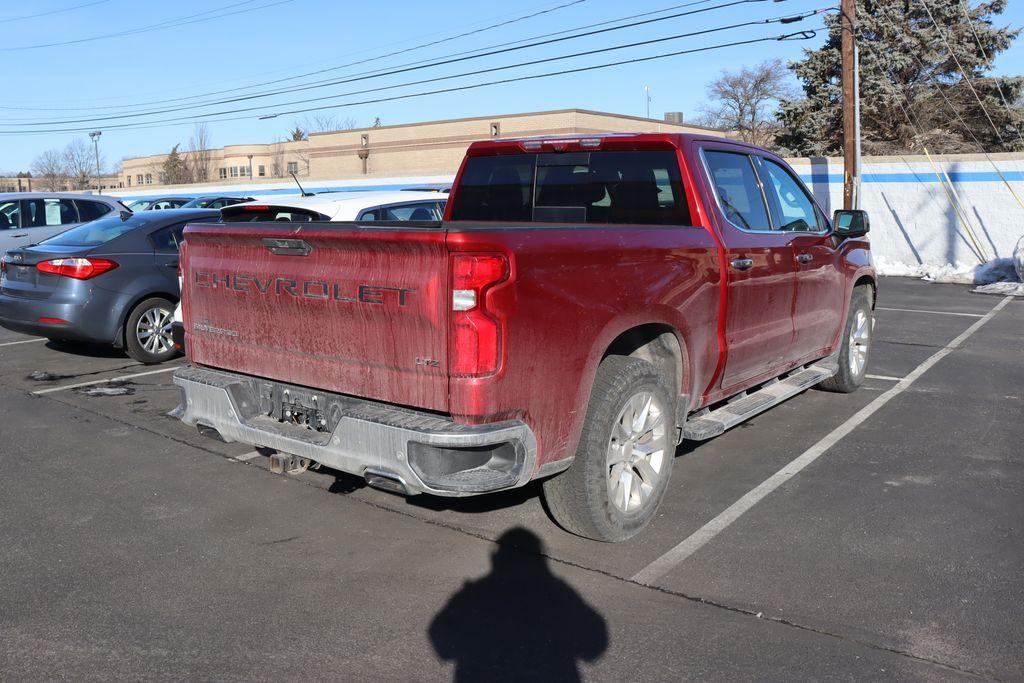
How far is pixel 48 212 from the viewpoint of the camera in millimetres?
14258

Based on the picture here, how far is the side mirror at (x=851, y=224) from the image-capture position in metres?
7.00

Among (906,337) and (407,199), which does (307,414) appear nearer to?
(407,199)

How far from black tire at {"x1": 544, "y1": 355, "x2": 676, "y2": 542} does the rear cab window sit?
47.9 inches

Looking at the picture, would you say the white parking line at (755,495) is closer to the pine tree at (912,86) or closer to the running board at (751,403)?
the running board at (751,403)

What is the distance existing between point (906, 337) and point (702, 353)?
7563 millimetres

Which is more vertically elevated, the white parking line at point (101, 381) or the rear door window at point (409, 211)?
the rear door window at point (409, 211)

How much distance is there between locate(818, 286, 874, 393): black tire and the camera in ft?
25.3

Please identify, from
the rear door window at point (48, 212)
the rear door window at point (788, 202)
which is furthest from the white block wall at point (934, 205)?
the rear door window at point (48, 212)

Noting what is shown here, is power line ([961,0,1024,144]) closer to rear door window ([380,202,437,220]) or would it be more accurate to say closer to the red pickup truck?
rear door window ([380,202,437,220])

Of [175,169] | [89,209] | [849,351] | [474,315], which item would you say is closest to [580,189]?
[474,315]

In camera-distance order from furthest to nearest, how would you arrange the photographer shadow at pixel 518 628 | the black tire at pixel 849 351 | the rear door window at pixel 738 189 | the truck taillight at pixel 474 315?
the black tire at pixel 849 351 → the rear door window at pixel 738 189 → the truck taillight at pixel 474 315 → the photographer shadow at pixel 518 628

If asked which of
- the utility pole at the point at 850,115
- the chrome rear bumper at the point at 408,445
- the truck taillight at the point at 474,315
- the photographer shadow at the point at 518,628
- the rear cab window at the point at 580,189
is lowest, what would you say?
the photographer shadow at the point at 518,628

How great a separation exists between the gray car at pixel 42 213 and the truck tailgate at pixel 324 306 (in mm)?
10258

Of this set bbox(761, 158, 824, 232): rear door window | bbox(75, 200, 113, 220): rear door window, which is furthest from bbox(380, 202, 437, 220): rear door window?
bbox(75, 200, 113, 220): rear door window
